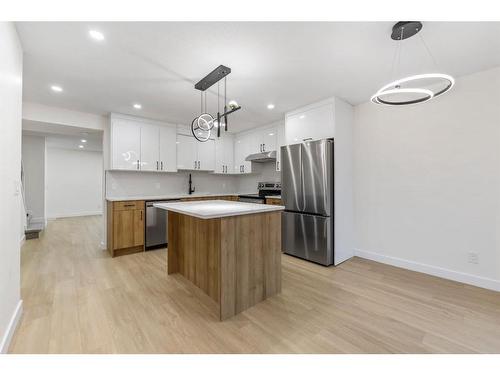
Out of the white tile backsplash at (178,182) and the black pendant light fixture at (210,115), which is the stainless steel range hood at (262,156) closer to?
the white tile backsplash at (178,182)

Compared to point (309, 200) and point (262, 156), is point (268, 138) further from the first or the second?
point (309, 200)

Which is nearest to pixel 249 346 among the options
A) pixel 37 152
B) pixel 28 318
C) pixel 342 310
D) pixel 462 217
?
pixel 342 310

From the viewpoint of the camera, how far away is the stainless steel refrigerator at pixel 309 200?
3260 mm

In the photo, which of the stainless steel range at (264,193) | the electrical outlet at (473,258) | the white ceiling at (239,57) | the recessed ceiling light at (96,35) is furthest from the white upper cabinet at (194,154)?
the electrical outlet at (473,258)

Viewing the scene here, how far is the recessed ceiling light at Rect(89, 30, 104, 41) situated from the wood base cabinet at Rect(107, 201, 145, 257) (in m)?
2.44

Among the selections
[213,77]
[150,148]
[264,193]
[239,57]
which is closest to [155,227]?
[150,148]

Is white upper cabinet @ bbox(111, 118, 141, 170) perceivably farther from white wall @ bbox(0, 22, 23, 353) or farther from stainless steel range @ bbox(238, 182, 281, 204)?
stainless steel range @ bbox(238, 182, 281, 204)

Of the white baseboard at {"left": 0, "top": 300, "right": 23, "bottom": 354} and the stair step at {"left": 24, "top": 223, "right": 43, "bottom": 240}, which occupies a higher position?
the stair step at {"left": 24, "top": 223, "right": 43, "bottom": 240}

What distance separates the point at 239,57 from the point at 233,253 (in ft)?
6.27

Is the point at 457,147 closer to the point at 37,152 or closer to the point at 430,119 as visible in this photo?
the point at 430,119

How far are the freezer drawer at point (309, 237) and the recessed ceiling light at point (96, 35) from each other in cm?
314

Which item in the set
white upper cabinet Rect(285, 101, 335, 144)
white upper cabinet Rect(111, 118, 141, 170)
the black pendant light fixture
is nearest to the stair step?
white upper cabinet Rect(111, 118, 141, 170)

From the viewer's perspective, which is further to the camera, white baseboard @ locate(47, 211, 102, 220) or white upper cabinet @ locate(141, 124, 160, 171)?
white baseboard @ locate(47, 211, 102, 220)

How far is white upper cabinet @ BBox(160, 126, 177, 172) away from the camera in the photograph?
177 inches
